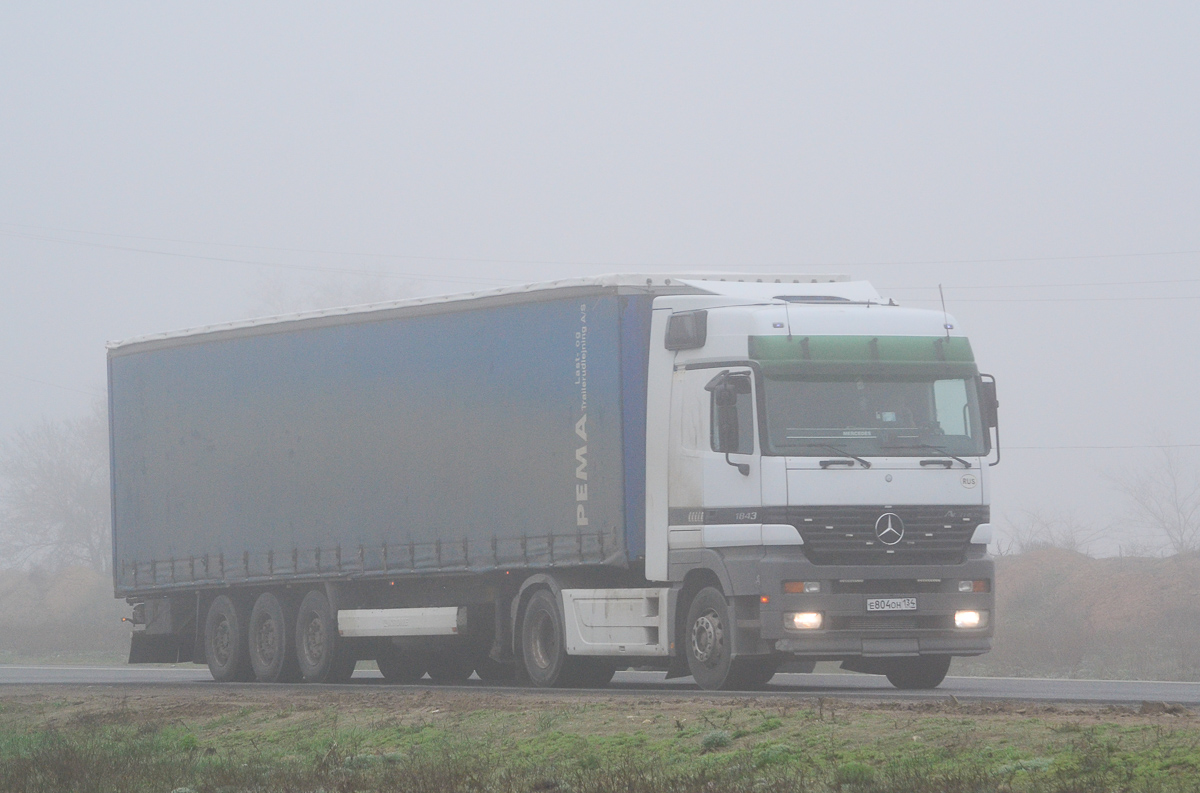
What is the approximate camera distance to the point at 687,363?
16297 mm

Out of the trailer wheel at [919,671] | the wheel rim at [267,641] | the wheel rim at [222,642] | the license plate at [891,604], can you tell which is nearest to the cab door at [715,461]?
the license plate at [891,604]

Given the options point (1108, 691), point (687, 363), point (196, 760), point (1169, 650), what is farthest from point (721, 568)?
point (1169, 650)

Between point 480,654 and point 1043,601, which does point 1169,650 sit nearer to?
point 1043,601

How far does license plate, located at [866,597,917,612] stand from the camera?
15461 millimetres

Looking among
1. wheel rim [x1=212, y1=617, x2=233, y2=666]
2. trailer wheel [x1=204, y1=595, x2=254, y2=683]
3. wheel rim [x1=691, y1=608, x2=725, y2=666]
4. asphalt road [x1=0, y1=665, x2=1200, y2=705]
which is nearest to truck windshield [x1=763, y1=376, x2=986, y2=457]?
wheel rim [x1=691, y1=608, x2=725, y2=666]

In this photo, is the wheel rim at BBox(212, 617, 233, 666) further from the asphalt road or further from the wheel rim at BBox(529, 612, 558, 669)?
the wheel rim at BBox(529, 612, 558, 669)

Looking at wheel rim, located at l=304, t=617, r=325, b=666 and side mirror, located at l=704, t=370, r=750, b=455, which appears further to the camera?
wheel rim, located at l=304, t=617, r=325, b=666

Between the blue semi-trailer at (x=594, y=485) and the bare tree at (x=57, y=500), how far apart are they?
60.2 meters

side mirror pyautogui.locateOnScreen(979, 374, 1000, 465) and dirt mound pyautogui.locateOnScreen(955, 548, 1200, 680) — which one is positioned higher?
side mirror pyautogui.locateOnScreen(979, 374, 1000, 465)

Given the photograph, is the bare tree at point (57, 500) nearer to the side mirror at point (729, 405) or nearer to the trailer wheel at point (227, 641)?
the trailer wheel at point (227, 641)

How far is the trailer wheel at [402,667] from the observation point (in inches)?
855

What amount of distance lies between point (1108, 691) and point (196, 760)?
323 inches

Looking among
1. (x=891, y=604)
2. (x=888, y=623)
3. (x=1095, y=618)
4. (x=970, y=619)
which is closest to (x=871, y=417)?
(x=891, y=604)

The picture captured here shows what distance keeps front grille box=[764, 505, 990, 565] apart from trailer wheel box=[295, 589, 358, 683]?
7.32m
